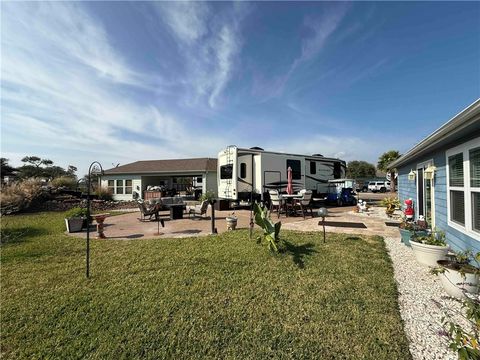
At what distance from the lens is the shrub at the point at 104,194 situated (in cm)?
1904

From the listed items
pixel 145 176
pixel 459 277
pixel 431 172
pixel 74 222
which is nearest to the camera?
pixel 459 277

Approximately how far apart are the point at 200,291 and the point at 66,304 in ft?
6.48

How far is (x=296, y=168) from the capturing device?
1430cm

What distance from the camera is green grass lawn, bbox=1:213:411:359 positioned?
250cm

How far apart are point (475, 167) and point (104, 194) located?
22.5 metres

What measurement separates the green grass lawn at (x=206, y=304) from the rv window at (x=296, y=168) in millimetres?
8833

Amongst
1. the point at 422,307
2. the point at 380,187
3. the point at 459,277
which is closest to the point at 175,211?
the point at 422,307

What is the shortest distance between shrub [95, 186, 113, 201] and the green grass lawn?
588 inches

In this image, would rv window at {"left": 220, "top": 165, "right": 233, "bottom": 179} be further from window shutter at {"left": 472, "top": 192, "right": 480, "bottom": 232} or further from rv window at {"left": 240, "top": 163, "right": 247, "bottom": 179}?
window shutter at {"left": 472, "top": 192, "right": 480, "bottom": 232}

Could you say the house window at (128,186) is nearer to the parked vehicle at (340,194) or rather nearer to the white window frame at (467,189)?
the parked vehicle at (340,194)

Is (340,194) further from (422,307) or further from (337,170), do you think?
(422,307)

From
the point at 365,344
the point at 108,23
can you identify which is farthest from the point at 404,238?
the point at 108,23

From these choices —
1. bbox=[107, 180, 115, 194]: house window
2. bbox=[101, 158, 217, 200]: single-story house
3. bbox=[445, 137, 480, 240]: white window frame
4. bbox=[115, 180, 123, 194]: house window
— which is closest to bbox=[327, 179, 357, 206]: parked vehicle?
bbox=[101, 158, 217, 200]: single-story house

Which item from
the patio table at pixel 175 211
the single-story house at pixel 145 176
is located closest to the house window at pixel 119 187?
the single-story house at pixel 145 176
